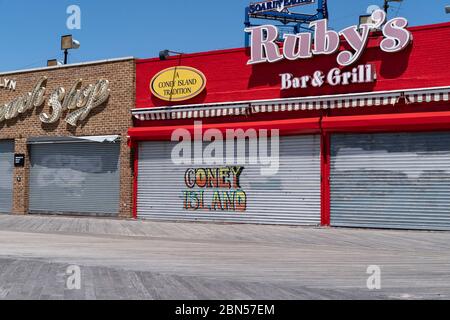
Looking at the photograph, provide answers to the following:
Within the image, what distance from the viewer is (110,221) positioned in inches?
736

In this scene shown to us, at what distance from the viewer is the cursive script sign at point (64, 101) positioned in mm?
20203

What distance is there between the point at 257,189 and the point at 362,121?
12.8 ft

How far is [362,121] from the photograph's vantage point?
51.3 ft

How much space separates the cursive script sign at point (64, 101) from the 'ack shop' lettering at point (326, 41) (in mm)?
6022

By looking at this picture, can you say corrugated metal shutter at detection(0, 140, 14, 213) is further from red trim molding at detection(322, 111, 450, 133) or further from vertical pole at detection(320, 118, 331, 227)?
red trim molding at detection(322, 111, 450, 133)

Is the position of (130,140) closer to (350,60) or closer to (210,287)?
(350,60)

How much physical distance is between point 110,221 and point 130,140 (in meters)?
2.84

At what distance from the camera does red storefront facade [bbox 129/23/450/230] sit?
15.1 metres

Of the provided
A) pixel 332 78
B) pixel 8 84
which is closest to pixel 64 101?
pixel 8 84

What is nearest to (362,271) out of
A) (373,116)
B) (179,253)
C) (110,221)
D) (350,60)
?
(179,253)
